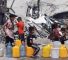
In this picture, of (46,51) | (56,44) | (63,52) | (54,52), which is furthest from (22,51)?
(63,52)

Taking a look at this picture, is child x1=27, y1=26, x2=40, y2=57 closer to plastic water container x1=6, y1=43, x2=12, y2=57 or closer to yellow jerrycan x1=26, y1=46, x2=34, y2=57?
yellow jerrycan x1=26, y1=46, x2=34, y2=57

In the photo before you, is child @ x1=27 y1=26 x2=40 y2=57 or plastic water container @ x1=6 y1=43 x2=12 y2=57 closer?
child @ x1=27 y1=26 x2=40 y2=57

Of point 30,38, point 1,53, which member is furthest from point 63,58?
point 1,53

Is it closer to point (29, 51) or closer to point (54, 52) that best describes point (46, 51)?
point (54, 52)

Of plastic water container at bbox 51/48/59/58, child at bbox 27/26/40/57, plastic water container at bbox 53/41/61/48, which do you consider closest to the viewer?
child at bbox 27/26/40/57

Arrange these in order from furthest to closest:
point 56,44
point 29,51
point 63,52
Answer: point 56,44 < point 29,51 < point 63,52

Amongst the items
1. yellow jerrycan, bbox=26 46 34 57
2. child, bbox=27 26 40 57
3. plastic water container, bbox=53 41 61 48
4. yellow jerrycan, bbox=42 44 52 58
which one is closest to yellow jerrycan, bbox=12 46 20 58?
yellow jerrycan, bbox=26 46 34 57

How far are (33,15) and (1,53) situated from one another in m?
12.1

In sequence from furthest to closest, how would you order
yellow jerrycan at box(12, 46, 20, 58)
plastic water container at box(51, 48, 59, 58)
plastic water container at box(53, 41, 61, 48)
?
plastic water container at box(53, 41, 61, 48) < yellow jerrycan at box(12, 46, 20, 58) < plastic water container at box(51, 48, 59, 58)

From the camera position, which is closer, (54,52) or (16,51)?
(54,52)

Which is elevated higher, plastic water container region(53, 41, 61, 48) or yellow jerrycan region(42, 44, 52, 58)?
plastic water container region(53, 41, 61, 48)

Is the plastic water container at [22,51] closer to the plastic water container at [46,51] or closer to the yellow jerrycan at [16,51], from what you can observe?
the yellow jerrycan at [16,51]

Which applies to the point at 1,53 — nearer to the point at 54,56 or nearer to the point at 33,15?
the point at 54,56

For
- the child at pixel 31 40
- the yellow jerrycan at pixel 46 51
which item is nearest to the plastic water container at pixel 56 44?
the yellow jerrycan at pixel 46 51
